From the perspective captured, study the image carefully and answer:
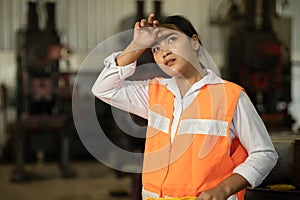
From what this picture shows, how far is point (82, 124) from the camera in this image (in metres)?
1.25

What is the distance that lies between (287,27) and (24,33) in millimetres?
2134

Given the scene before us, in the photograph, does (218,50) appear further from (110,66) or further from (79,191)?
(110,66)

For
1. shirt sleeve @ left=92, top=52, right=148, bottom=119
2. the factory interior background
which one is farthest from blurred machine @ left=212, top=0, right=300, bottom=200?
shirt sleeve @ left=92, top=52, right=148, bottom=119

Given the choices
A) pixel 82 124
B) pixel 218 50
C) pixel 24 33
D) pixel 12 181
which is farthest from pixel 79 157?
pixel 82 124

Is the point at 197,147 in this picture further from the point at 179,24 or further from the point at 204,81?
the point at 179,24

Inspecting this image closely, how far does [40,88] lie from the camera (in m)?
4.27

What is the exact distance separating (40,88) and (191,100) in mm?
3395

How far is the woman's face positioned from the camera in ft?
3.24

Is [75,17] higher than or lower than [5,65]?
higher

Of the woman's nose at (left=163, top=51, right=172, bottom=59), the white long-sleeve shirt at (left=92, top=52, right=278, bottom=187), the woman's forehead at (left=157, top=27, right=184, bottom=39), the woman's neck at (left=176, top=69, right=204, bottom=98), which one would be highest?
the woman's forehead at (left=157, top=27, right=184, bottom=39)

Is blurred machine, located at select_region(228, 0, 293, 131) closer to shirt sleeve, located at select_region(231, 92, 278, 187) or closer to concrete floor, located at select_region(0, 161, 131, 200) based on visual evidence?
A: concrete floor, located at select_region(0, 161, 131, 200)

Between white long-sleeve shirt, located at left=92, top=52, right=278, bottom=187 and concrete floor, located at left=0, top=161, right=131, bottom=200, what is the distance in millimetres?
2642

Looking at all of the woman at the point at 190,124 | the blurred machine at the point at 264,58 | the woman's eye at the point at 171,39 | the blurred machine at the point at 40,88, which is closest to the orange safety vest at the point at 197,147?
the woman at the point at 190,124

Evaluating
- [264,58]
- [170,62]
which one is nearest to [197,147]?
[170,62]
